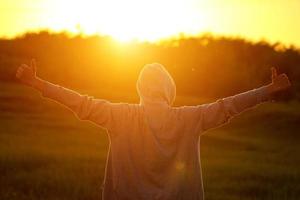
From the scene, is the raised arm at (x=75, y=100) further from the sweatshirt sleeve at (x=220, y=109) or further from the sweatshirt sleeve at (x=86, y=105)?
the sweatshirt sleeve at (x=220, y=109)

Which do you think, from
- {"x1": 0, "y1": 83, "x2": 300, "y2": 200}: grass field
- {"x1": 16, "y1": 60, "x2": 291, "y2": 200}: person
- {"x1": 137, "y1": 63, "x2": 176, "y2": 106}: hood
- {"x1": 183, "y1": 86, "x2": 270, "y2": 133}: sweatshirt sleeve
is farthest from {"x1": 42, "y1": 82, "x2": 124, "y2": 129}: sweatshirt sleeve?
{"x1": 0, "y1": 83, "x2": 300, "y2": 200}: grass field

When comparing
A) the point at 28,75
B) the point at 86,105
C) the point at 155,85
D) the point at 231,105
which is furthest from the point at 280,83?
the point at 28,75

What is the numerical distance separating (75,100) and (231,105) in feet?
2.79

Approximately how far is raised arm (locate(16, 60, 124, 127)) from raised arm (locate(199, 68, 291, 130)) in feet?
1.55

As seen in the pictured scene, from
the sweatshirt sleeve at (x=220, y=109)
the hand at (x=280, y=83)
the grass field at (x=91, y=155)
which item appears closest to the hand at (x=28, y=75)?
the sweatshirt sleeve at (x=220, y=109)

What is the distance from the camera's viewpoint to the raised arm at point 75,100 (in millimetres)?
4121

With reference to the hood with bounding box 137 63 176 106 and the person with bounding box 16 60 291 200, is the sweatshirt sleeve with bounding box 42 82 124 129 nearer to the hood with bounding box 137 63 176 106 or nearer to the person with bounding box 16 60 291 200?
the person with bounding box 16 60 291 200

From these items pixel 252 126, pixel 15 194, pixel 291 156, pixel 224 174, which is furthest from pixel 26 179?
pixel 252 126

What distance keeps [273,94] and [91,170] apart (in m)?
8.22

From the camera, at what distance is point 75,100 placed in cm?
416

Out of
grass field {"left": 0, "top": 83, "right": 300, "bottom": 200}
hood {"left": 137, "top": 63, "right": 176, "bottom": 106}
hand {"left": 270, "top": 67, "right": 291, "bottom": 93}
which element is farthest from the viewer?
grass field {"left": 0, "top": 83, "right": 300, "bottom": 200}

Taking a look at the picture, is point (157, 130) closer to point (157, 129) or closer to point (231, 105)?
point (157, 129)

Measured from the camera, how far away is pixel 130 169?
4207 millimetres

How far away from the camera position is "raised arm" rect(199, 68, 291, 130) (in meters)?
4.15
